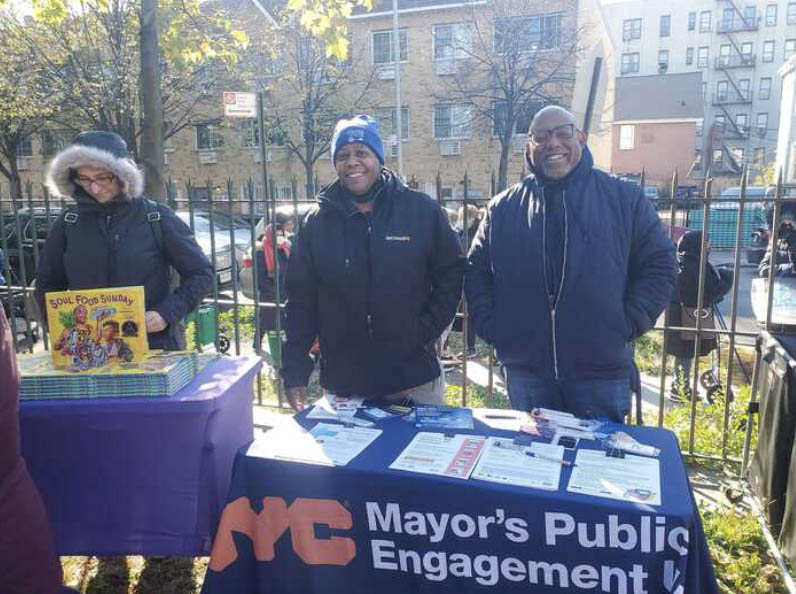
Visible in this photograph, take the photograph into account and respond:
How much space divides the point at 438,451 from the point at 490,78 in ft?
76.7

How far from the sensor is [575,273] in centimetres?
243

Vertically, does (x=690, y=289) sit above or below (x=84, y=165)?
below

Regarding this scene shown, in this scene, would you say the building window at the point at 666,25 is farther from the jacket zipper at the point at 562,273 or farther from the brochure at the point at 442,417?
the brochure at the point at 442,417

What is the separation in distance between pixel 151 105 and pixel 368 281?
3005 millimetres

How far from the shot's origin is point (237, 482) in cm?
203

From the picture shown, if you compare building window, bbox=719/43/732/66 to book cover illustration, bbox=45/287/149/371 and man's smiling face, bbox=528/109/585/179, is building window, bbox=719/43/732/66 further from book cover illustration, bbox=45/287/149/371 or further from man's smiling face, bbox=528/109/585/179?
book cover illustration, bbox=45/287/149/371

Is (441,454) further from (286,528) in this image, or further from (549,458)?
(286,528)

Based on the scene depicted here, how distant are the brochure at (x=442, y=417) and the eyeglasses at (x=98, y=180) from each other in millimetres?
1654

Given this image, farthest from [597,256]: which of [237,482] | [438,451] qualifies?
[237,482]

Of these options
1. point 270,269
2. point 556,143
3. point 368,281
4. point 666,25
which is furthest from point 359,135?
point 666,25

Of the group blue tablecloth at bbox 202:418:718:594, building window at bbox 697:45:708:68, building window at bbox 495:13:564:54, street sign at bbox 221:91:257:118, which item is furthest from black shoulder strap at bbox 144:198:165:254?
building window at bbox 697:45:708:68

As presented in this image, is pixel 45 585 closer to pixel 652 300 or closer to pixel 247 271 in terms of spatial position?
pixel 652 300

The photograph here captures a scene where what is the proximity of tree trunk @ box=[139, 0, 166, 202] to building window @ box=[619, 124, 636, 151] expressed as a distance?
47161 mm

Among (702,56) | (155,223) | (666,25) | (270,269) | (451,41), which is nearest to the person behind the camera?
(155,223)
